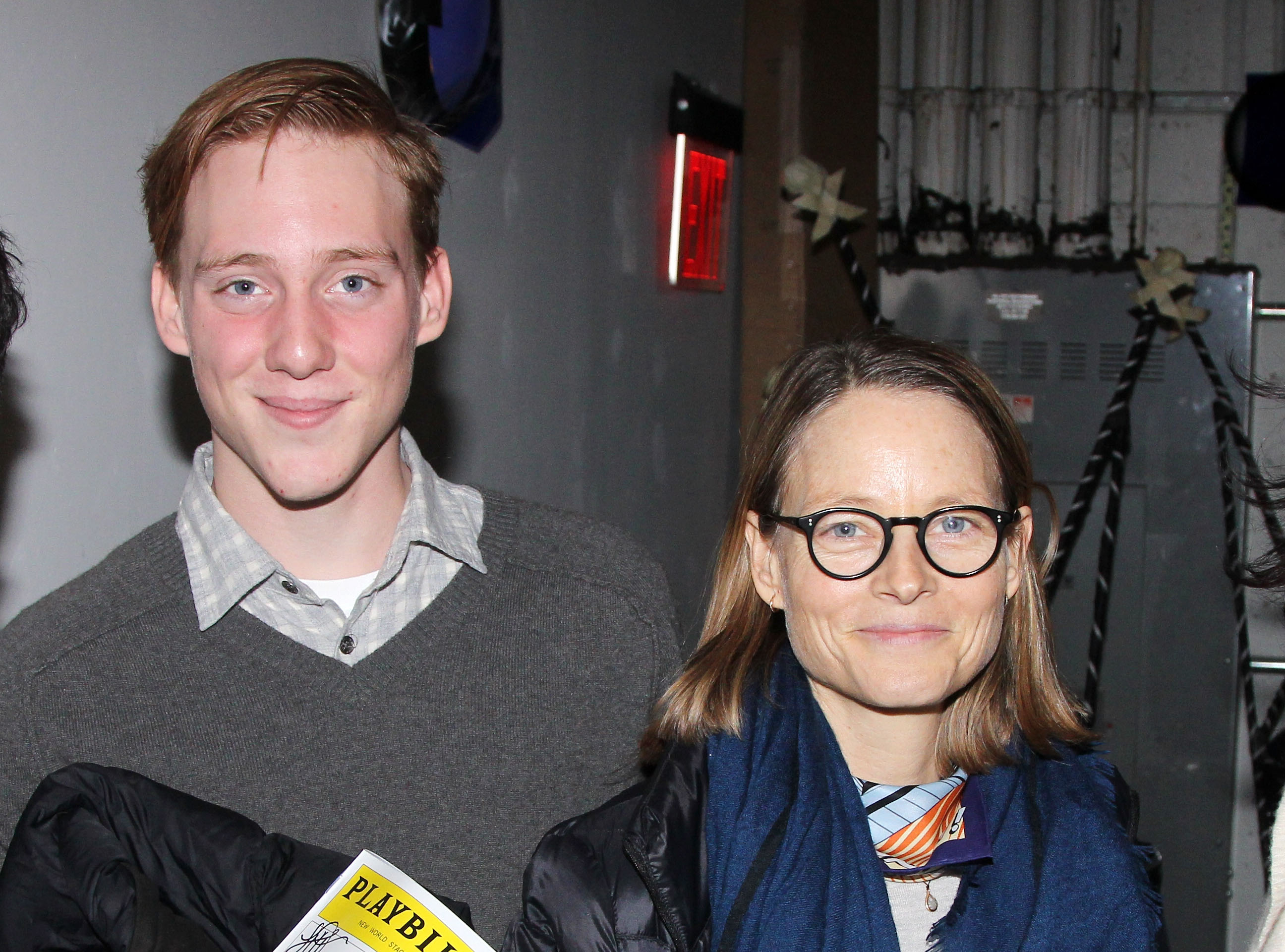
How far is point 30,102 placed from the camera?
1399 millimetres

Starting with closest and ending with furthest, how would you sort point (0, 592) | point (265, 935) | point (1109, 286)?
point (265, 935) → point (0, 592) → point (1109, 286)

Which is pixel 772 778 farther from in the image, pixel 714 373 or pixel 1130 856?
pixel 714 373

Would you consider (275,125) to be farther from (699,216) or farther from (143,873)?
(699,216)

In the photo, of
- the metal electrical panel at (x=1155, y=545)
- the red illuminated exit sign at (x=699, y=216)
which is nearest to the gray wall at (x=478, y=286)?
the red illuminated exit sign at (x=699, y=216)

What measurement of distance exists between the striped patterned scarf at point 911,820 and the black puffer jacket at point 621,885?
200 millimetres

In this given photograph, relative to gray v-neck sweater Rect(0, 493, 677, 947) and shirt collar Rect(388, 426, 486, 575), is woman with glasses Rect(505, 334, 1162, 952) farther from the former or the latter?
shirt collar Rect(388, 426, 486, 575)

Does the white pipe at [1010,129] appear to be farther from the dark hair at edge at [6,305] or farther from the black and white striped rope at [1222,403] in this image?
the dark hair at edge at [6,305]

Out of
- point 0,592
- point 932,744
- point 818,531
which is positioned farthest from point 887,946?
point 0,592

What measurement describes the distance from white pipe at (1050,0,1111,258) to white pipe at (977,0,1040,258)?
0.27 feet

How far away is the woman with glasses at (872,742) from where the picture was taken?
123 cm

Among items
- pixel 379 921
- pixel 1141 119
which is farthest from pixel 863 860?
pixel 1141 119

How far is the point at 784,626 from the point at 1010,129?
3197 mm

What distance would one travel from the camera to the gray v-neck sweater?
1300 millimetres

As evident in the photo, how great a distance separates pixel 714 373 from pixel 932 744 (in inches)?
92.1
